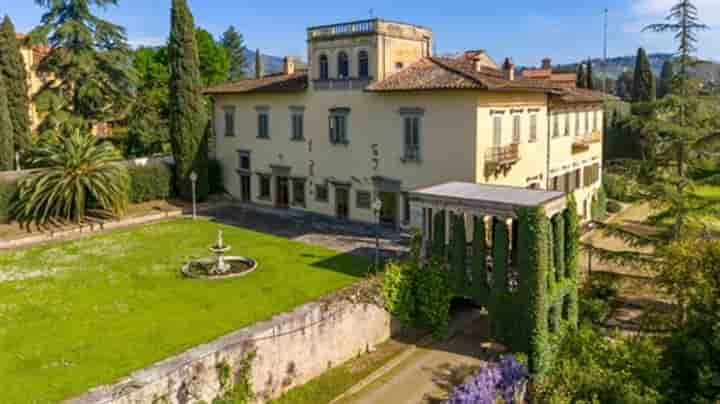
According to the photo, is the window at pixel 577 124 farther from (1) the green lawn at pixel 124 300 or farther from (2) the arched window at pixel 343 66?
(1) the green lawn at pixel 124 300

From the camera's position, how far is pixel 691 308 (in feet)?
46.8

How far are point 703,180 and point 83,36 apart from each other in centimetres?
3484

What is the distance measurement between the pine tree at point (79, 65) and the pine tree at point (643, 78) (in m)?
48.1

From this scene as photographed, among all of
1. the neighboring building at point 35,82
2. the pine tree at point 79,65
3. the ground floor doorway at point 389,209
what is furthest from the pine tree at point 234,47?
the ground floor doorway at point 389,209

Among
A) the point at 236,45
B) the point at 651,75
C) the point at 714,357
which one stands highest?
the point at 236,45

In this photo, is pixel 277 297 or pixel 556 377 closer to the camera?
pixel 556 377

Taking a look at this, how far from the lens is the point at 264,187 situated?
3441 cm

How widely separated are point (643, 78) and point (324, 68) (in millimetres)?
42565

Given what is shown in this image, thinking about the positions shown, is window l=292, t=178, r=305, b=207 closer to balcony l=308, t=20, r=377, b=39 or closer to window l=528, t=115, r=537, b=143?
balcony l=308, t=20, r=377, b=39

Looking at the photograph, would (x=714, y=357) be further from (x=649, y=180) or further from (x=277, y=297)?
(x=277, y=297)

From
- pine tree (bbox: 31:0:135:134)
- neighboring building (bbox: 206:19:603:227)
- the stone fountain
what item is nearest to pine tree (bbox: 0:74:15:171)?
pine tree (bbox: 31:0:135:134)

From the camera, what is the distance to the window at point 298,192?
3222 centimetres

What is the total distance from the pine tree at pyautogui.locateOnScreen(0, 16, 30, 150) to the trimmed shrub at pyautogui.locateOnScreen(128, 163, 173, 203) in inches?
483

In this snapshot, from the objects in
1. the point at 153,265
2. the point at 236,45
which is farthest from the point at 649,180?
the point at 236,45
